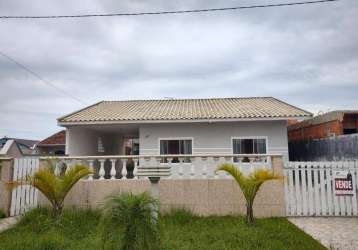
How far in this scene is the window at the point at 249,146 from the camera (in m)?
11.9

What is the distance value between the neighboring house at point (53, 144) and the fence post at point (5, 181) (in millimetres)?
16206

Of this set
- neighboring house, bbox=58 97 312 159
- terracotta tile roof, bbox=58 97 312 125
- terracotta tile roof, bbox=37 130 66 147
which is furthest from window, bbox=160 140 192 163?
terracotta tile roof, bbox=37 130 66 147

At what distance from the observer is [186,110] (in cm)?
1338

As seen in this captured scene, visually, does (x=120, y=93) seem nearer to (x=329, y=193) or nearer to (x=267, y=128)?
(x=267, y=128)

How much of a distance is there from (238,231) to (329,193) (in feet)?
10.3

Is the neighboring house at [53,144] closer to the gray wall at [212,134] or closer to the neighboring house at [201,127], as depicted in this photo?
the neighboring house at [201,127]

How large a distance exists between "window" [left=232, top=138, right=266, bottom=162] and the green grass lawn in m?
4.64

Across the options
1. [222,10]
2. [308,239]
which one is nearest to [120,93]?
[222,10]

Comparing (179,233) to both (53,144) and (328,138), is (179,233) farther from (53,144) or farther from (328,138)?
(53,144)

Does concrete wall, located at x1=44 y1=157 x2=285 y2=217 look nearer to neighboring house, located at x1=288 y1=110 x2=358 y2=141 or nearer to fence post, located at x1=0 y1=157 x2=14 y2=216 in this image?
fence post, located at x1=0 y1=157 x2=14 y2=216

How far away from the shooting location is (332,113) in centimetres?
1259

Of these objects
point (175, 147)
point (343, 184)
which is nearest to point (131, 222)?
point (343, 184)

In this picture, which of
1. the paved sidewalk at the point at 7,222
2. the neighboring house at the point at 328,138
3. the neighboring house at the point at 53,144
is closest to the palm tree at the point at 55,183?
the paved sidewalk at the point at 7,222

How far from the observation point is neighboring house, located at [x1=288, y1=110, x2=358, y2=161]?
9.86 meters
